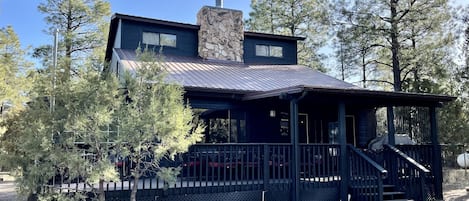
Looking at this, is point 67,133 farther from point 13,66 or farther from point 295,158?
point 13,66

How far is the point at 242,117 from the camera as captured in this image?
11.4 m

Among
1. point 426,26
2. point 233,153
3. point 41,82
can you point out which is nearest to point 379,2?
point 426,26

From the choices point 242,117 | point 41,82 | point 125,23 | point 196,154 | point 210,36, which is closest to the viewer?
point 41,82

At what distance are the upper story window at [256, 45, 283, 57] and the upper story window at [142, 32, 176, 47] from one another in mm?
3191

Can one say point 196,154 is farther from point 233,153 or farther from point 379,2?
point 379,2

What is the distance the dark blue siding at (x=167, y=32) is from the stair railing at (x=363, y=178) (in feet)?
22.6

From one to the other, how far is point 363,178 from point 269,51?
7.20 metres

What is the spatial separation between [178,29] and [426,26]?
1039cm

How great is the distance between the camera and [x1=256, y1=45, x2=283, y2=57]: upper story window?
1474 cm

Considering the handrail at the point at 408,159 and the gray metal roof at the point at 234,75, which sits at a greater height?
the gray metal roof at the point at 234,75

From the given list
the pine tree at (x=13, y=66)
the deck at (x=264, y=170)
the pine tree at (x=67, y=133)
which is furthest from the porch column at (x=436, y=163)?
the pine tree at (x=13, y=66)

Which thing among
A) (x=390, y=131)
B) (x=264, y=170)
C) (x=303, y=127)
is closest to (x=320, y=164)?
(x=264, y=170)

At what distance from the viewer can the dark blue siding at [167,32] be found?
12.8 metres

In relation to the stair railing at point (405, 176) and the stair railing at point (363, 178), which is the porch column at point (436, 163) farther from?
the stair railing at point (363, 178)
